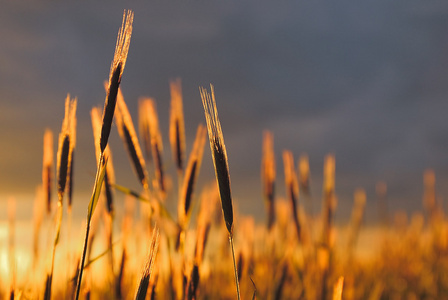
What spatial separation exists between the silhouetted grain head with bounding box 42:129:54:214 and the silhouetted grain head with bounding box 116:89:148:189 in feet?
0.72

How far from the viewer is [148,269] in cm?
83

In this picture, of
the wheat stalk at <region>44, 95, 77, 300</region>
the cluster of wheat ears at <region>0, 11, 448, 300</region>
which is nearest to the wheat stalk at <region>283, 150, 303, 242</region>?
the cluster of wheat ears at <region>0, 11, 448, 300</region>

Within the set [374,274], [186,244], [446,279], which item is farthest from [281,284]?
[446,279]

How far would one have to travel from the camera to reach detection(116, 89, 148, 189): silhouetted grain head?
122cm

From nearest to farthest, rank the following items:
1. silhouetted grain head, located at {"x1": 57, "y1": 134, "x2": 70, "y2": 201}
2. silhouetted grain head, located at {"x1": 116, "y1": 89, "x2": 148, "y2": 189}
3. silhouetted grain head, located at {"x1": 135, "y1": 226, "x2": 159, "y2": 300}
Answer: silhouetted grain head, located at {"x1": 135, "y1": 226, "x2": 159, "y2": 300}, silhouetted grain head, located at {"x1": 57, "y1": 134, "x2": 70, "y2": 201}, silhouetted grain head, located at {"x1": 116, "y1": 89, "x2": 148, "y2": 189}

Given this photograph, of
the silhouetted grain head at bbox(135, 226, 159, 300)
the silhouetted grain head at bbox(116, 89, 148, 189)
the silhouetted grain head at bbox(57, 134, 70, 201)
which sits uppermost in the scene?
the silhouetted grain head at bbox(116, 89, 148, 189)

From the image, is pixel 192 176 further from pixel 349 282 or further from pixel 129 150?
pixel 349 282

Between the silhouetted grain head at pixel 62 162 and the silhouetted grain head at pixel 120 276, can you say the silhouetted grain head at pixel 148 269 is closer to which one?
the silhouetted grain head at pixel 62 162

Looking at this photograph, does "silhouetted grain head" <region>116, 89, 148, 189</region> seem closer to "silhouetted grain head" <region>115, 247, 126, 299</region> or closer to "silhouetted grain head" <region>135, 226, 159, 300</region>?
"silhouetted grain head" <region>115, 247, 126, 299</region>

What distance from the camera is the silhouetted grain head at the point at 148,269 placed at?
80 centimetres

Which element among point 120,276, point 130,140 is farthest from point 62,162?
point 120,276

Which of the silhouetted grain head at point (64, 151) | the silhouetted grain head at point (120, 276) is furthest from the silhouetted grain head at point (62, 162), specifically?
the silhouetted grain head at point (120, 276)

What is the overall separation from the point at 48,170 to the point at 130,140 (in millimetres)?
273

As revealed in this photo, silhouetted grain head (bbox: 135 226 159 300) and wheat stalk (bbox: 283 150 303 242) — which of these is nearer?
silhouetted grain head (bbox: 135 226 159 300)
